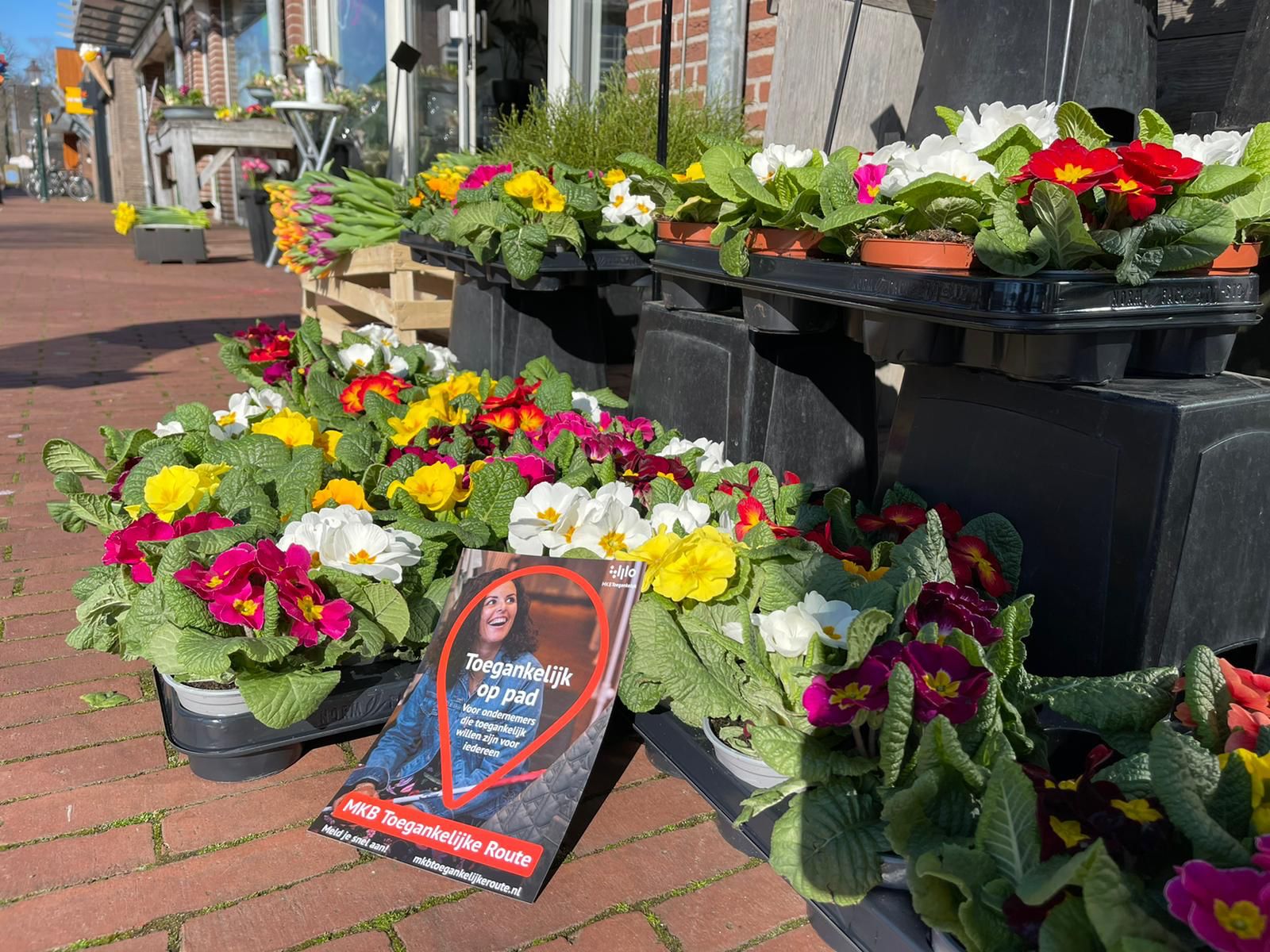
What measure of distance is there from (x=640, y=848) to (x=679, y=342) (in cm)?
139

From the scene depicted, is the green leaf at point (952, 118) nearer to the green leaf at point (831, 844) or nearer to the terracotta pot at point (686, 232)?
the terracotta pot at point (686, 232)

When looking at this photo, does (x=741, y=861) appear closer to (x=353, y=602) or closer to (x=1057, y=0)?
(x=353, y=602)

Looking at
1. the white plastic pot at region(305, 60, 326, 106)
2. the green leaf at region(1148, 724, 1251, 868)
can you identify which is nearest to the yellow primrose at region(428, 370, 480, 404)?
the green leaf at region(1148, 724, 1251, 868)

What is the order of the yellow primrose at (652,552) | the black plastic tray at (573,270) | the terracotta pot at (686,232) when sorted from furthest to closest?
the black plastic tray at (573,270) < the terracotta pot at (686,232) < the yellow primrose at (652,552)

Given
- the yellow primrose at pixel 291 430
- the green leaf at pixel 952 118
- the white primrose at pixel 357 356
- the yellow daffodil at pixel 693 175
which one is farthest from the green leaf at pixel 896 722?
the white primrose at pixel 357 356

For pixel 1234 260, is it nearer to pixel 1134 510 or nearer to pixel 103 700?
pixel 1134 510

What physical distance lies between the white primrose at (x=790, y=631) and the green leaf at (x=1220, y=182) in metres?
0.86

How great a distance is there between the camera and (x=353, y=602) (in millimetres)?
1719

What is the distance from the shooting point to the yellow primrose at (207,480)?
1.92m

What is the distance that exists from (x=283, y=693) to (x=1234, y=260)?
1722 mm

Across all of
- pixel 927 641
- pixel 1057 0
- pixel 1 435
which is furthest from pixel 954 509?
pixel 1 435

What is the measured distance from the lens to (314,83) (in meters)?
8.25

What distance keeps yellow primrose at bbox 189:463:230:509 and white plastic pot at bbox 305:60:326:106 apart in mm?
7001

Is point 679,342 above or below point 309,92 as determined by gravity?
below
